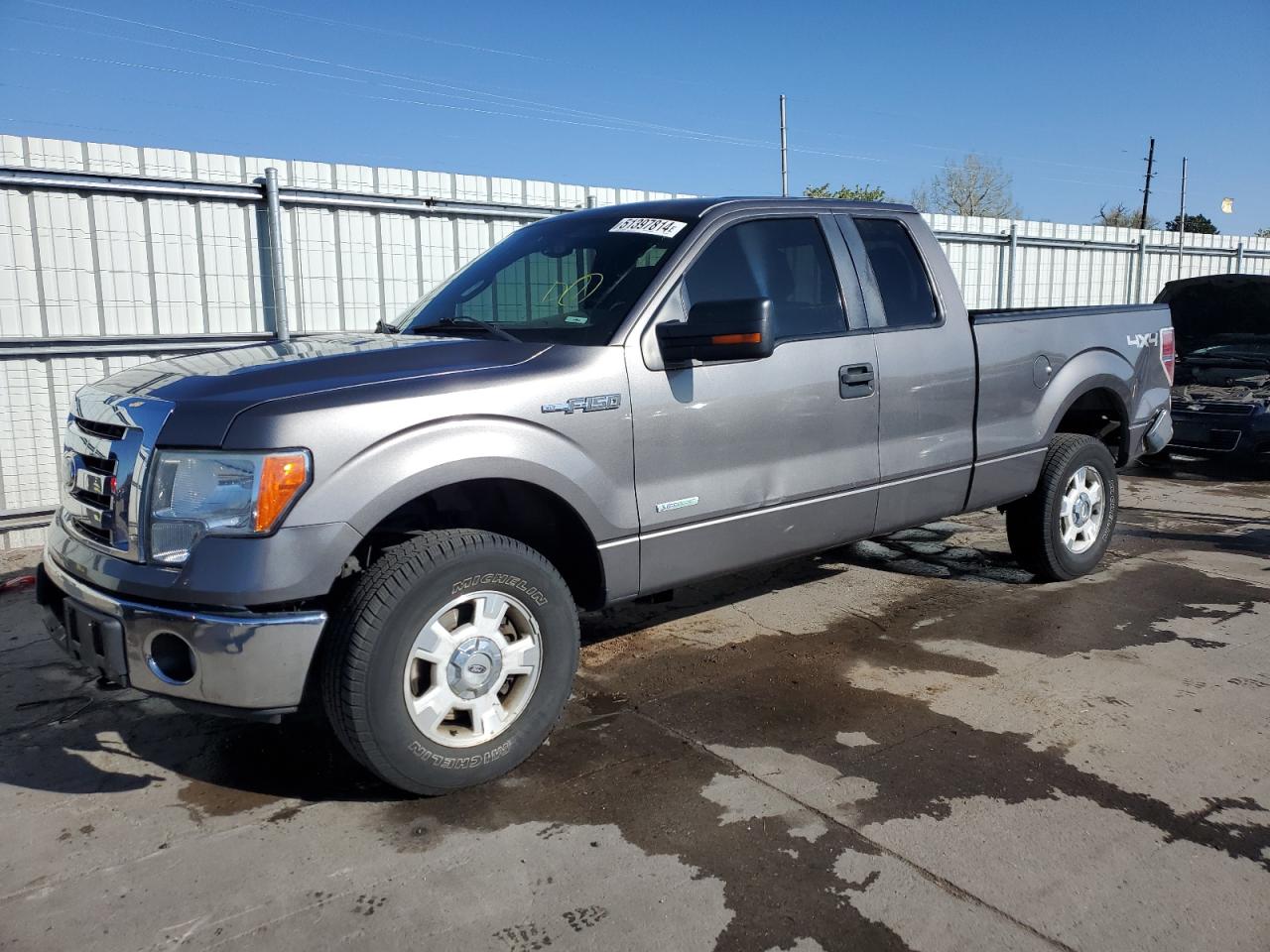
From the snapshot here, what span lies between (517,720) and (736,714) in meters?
0.95

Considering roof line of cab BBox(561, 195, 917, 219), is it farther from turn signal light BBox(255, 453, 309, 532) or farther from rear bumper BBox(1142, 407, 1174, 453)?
rear bumper BBox(1142, 407, 1174, 453)

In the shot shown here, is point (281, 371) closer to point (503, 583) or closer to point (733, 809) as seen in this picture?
point (503, 583)

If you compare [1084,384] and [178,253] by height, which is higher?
[178,253]

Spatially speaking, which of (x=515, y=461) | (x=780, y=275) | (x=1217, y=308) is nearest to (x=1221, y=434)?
(x=1217, y=308)

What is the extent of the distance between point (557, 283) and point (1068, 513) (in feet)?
10.6

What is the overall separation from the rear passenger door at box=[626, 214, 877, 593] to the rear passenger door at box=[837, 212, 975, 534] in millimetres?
115

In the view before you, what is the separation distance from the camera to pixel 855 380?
4.20 m

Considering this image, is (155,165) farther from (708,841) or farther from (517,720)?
(708,841)

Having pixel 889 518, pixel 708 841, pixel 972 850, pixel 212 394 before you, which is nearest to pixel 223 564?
pixel 212 394

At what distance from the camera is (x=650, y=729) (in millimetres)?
3711

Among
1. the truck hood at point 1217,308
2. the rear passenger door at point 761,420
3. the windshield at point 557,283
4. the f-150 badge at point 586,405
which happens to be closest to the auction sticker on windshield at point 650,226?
the windshield at point 557,283

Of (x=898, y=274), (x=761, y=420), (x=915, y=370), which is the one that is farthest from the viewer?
(x=898, y=274)

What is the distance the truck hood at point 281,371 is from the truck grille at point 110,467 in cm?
6

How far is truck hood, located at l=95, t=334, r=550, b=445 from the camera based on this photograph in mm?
2885
